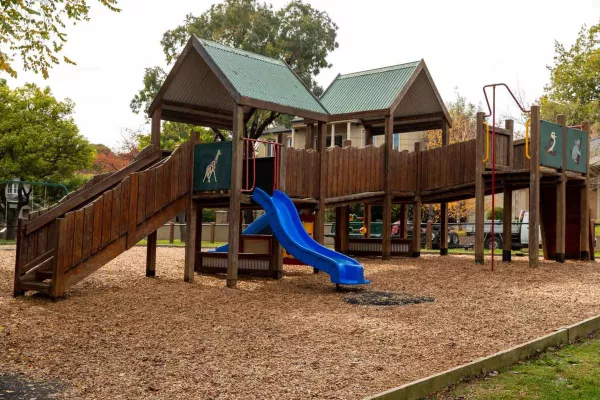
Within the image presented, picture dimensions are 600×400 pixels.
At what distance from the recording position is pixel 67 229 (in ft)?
36.6

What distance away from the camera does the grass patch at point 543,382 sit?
236 inches

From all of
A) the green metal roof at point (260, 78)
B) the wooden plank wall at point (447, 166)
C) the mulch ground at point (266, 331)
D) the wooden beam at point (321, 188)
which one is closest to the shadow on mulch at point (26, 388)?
the mulch ground at point (266, 331)

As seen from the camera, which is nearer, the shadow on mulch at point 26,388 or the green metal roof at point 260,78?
the shadow on mulch at point 26,388

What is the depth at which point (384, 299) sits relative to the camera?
11508 millimetres

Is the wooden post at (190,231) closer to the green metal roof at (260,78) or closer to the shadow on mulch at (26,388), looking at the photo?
the green metal roof at (260,78)

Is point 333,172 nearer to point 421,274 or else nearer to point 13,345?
point 421,274

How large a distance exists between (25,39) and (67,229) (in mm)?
5189

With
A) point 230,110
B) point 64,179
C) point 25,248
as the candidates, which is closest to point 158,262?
point 230,110

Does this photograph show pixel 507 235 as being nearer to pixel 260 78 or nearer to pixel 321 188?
pixel 321 188

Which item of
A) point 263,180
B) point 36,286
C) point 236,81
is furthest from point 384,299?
point 36,286

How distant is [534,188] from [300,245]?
20.9 ft

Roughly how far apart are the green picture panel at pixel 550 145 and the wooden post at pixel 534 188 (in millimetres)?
441

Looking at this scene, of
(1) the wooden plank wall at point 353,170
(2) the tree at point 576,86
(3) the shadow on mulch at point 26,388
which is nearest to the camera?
(3) the shadow on mulch at point 26,388

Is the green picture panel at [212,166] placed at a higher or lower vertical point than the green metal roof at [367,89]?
lower
